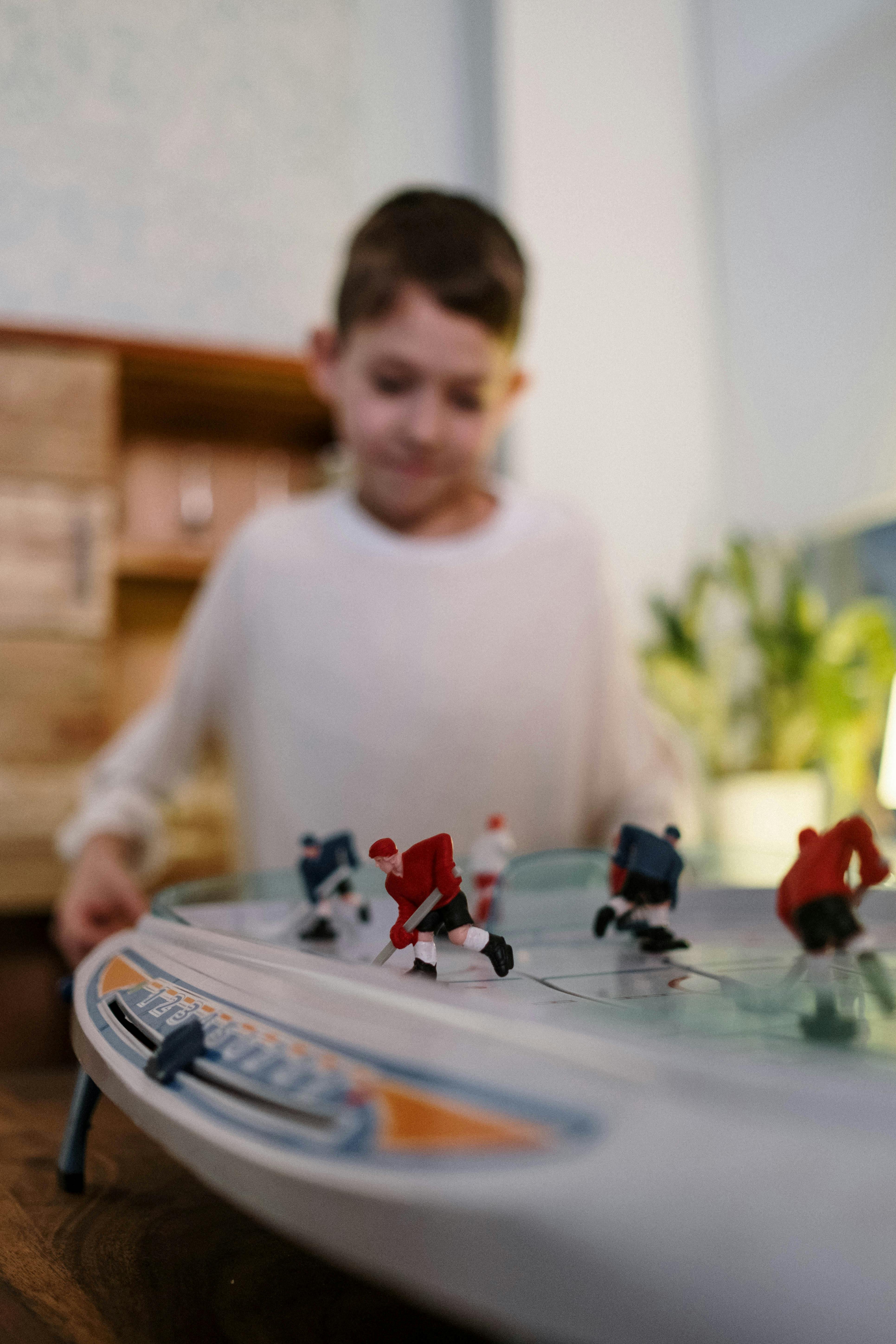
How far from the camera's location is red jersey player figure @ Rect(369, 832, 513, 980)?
1.14 ft

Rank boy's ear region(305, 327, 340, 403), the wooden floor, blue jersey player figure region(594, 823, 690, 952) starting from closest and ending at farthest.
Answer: the wooden floor → blue jersey player figure region(594, 823, 690, 952) → boy's ear region(305, 327, 340, 403)

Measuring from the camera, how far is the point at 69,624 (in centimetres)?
161

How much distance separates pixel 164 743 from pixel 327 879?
22.1 inches

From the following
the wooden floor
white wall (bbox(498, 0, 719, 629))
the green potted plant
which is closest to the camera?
the wooden floor

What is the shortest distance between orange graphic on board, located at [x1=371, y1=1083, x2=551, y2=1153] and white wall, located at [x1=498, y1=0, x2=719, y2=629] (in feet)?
5.91

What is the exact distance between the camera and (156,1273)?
0.37 metres

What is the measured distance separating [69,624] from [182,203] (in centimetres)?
81

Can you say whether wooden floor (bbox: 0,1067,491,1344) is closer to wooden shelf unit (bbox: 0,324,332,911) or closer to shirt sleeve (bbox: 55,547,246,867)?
shirt sleeve (bbox: 55,547,246,867)

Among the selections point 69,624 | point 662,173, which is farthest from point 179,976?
point 662,173

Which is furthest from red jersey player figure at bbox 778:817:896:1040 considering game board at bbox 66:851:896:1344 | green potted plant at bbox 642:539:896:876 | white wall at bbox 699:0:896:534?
white wall at bbox 699:0:896:534

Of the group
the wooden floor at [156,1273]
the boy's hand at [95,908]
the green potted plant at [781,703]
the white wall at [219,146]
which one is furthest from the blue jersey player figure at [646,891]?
the white wall at [219,146]

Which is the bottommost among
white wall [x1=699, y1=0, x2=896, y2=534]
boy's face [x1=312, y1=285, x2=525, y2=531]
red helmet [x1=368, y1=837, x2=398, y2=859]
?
red helmet [x1=368, y1=837, x2=398, y2=859]

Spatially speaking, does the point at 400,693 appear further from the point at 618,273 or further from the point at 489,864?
the point at 618,273

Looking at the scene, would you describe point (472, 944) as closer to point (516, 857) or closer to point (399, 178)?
point (516, 857)
